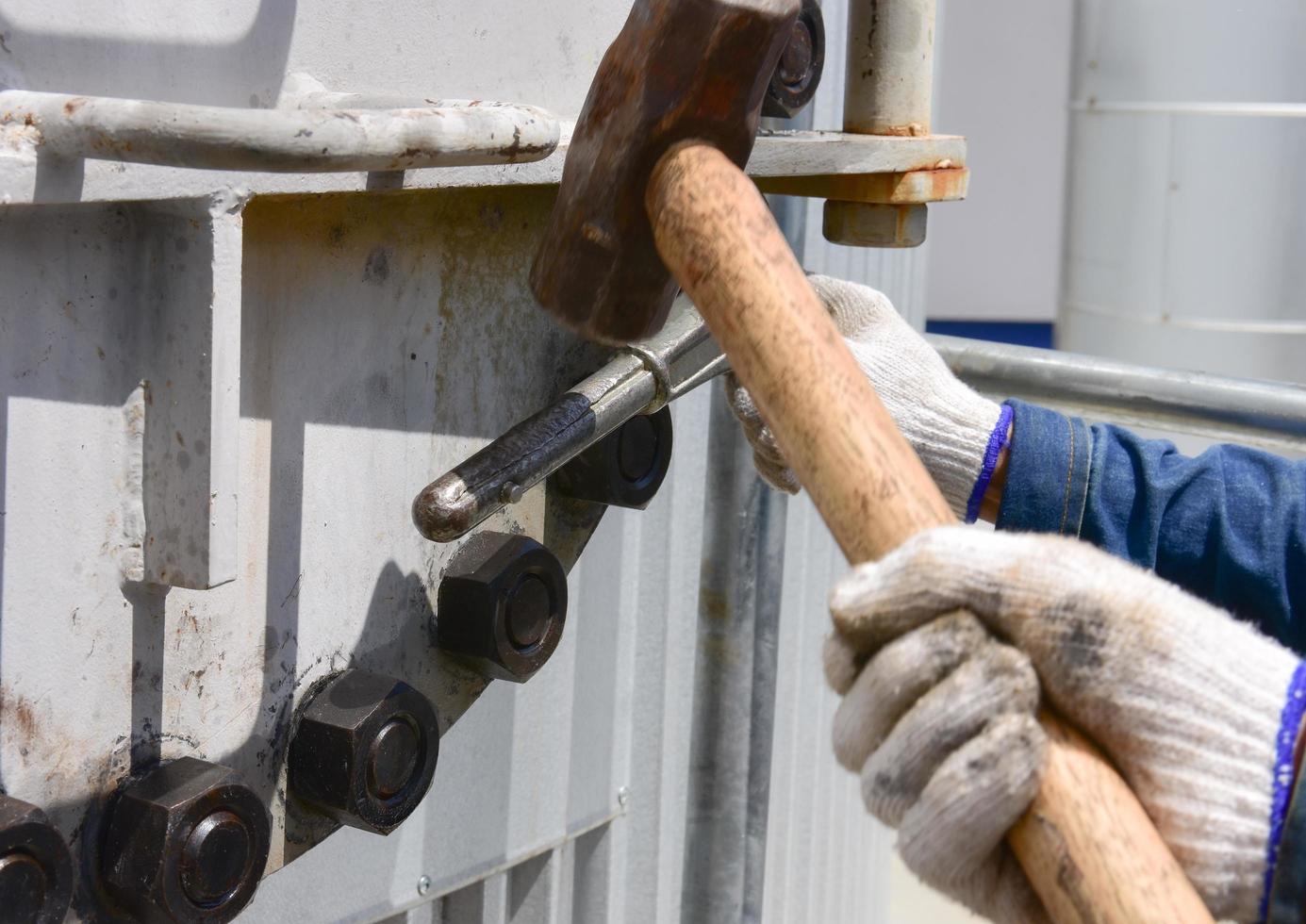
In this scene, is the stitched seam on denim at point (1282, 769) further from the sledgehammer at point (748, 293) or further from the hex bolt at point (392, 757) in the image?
the hex bolt at point (392, 757)

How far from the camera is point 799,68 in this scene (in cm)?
88

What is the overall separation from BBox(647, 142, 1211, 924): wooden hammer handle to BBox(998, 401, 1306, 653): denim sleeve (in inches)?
17.9

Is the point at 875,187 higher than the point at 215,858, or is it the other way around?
the point at 875,187

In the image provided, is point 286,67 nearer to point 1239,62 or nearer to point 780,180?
point 780,180

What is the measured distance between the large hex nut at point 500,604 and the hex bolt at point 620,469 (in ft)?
0.22

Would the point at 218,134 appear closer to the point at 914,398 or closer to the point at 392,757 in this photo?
the point at 392,757

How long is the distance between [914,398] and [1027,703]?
1.71 feet

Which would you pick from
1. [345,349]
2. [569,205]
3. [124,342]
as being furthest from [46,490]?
[569,205]

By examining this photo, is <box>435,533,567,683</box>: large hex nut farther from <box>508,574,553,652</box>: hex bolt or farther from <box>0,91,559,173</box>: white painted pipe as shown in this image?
<box>0,91,559,173</box>: white painted pipe

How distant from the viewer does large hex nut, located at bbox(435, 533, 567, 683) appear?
773mm

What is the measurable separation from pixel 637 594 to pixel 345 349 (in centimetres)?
53

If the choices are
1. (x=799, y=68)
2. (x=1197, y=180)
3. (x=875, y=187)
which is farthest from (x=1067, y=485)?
(x=1197, y=180)

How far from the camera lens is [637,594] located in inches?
47.0

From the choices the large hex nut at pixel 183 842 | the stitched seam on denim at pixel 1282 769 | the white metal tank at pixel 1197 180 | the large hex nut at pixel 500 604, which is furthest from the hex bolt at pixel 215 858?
the white metal tank at pixel 1197 180
